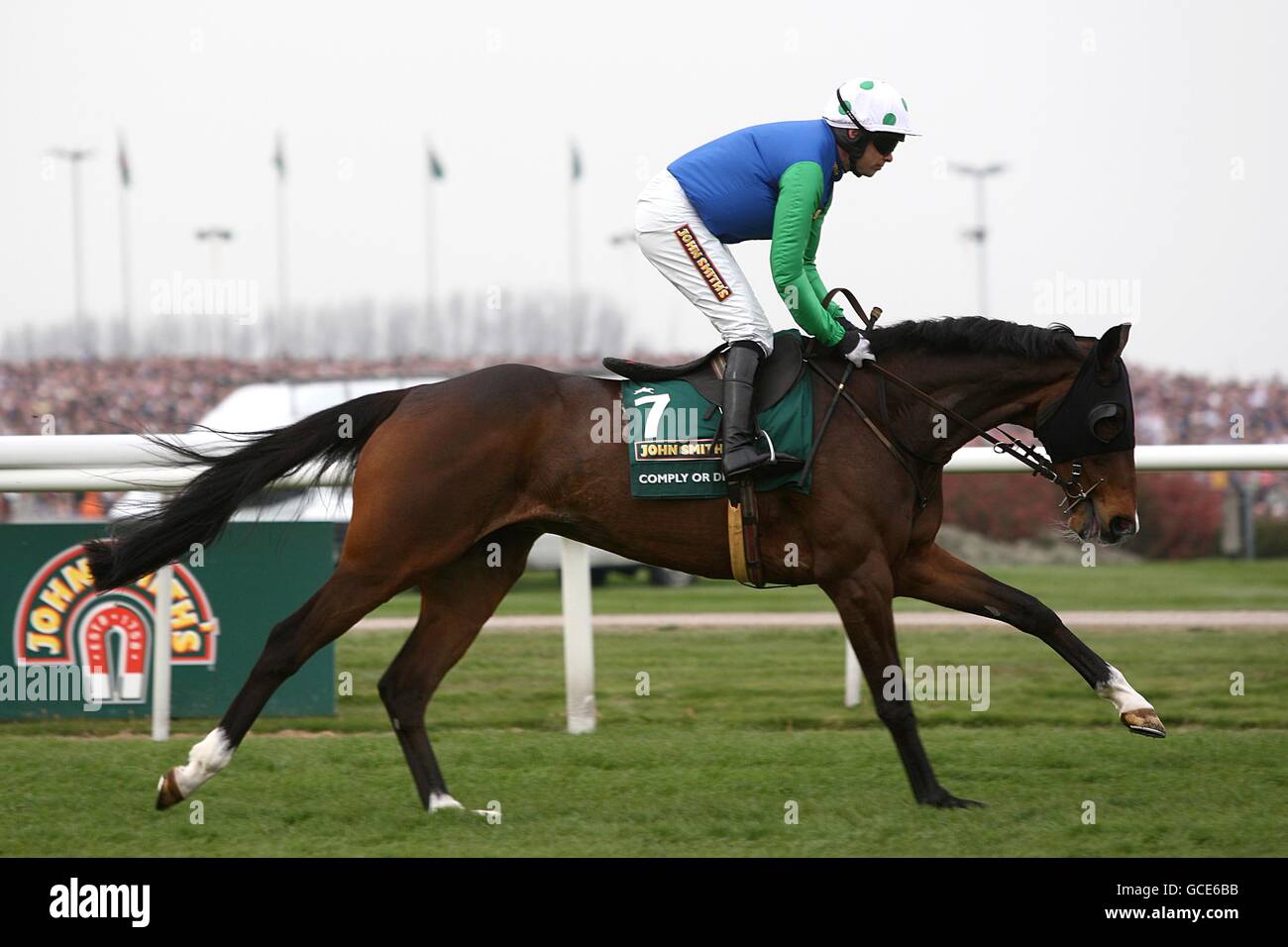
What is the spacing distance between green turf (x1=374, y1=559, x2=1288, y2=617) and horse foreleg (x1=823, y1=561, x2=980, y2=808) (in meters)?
5.97

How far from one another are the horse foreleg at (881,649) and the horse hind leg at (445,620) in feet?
3.63

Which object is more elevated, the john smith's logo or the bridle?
the bridle

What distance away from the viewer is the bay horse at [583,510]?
15.0ft

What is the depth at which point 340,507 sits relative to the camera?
4.93m

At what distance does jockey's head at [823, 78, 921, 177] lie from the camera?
4.62 metres

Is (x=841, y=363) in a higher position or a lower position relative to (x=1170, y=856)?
higher

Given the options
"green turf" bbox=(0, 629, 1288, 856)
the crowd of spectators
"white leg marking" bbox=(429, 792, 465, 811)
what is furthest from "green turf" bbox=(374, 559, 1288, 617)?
"white leg marking" bbox=(429, 792, 465, 811)

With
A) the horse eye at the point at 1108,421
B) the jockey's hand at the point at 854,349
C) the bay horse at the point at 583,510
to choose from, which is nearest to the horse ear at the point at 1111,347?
the bay horse at the point at 583,510

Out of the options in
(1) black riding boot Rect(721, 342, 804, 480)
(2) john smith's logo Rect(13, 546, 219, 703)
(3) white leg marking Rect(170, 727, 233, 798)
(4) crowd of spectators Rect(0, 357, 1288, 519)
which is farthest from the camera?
(4) crowd of spectators Rect(0, 357, 1288, 519)

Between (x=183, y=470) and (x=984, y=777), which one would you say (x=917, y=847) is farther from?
(x=183, y=470)

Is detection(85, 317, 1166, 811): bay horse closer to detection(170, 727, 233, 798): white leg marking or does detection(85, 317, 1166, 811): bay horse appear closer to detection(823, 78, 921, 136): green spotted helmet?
detection(170, 727, 233, 798): white leg marking

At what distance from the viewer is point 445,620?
492cm
